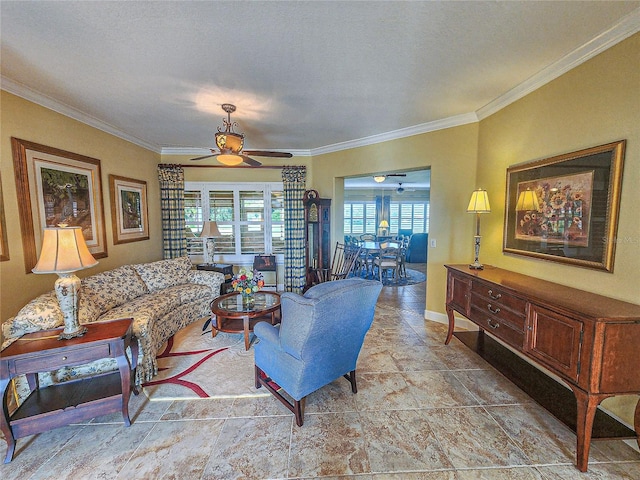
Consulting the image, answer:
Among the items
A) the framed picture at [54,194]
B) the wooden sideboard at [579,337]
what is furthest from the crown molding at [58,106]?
the wooden sideboard at [579,337]

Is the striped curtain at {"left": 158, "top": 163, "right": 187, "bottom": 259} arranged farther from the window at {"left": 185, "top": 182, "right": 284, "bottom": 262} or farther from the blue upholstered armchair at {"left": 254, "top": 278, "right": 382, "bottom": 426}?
the blue upholstered armchair at {"left": 254, "top": 278, "right": 382, "bottom": 426}

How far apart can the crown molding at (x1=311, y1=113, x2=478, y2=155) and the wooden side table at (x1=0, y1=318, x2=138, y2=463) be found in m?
4.07

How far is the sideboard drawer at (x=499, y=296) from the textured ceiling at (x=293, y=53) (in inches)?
77.0

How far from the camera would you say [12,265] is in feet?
8.39

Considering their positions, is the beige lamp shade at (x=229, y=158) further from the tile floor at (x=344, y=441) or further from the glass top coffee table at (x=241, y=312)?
the tile floor at (x=344, y=441)

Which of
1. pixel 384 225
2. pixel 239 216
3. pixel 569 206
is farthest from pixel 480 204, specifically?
pixel 384 225

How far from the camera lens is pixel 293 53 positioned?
2109 mm

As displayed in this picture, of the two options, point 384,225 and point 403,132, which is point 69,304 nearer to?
point 403,132

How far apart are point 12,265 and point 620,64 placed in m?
5.31

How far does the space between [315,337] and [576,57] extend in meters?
3.00

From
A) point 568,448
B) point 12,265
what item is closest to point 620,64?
point 568,448

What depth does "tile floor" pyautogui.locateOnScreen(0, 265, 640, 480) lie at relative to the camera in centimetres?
168

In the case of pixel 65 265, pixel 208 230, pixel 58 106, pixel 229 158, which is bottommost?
pixel 65 265

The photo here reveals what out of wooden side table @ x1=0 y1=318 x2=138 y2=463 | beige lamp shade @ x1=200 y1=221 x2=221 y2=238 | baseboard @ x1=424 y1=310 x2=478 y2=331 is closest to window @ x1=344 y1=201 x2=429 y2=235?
beige lamp shade @ x1=200 y1=221 x2=221 y2=238
